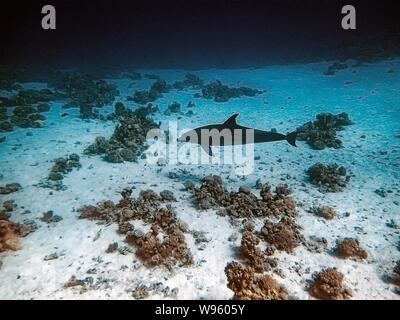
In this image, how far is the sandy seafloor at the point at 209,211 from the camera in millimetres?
5770

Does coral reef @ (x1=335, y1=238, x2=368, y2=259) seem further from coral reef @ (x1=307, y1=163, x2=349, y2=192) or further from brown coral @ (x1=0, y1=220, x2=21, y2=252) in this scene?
brown coral @ (x1=0, y1=220, x2=21, y2=252)

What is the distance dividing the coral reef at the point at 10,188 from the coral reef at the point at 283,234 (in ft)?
23.9

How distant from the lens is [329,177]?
9125 millimetres

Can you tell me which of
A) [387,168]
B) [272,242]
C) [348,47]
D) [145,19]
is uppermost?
[145,19]

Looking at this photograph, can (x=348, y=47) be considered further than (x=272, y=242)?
Yes

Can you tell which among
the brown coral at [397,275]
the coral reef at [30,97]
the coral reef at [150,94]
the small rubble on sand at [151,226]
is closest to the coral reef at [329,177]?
the brown coral at [397,275]

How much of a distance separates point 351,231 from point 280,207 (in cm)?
176

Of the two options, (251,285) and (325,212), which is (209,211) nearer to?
(251,285)

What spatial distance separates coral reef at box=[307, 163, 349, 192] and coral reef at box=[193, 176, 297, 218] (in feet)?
4.21

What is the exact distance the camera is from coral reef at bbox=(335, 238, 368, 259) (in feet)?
21.0

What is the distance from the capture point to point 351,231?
7172mm

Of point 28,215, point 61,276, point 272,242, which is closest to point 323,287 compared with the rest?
point 272,242

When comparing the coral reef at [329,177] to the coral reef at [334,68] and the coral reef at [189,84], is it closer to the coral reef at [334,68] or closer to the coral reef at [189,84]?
the coral reef at [189,84]

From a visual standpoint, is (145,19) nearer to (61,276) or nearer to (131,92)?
(131,92)
